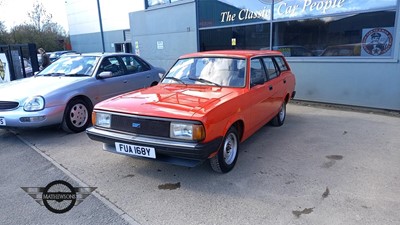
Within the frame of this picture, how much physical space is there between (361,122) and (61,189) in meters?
5.75

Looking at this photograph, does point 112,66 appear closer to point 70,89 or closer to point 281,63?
point 70,89

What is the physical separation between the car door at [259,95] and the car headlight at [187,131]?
126cm

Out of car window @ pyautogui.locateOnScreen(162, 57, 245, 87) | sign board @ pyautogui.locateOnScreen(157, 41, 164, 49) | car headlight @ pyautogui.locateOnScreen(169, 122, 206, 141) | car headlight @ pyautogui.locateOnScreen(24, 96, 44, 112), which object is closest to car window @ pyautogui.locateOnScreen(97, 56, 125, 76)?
car headlight @ pyautogui.locateOnScreen(24, 96, 44, 112)

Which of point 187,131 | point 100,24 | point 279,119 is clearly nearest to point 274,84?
point 279,119

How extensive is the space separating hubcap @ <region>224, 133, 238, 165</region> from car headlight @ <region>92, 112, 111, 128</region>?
1.54m

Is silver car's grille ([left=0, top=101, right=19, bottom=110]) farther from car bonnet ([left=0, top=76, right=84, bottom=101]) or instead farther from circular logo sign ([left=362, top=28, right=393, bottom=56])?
circular logo sign ([left=362, top=28, right=393, bottom=56])

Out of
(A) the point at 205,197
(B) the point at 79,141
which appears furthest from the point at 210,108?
(B) the point at 79,141

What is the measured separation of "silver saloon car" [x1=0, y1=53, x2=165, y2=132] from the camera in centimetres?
503

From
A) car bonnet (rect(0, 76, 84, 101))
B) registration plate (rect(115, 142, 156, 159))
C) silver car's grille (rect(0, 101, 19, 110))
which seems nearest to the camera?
registration plate (rect(115, 142, 156, 159))

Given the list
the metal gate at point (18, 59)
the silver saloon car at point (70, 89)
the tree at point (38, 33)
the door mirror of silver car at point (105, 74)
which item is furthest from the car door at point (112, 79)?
the tree at point (38, 33)

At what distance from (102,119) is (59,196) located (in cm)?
104

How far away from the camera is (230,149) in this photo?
388 cm

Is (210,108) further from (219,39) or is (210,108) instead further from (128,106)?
(219,39)

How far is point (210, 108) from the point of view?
3.32 m
